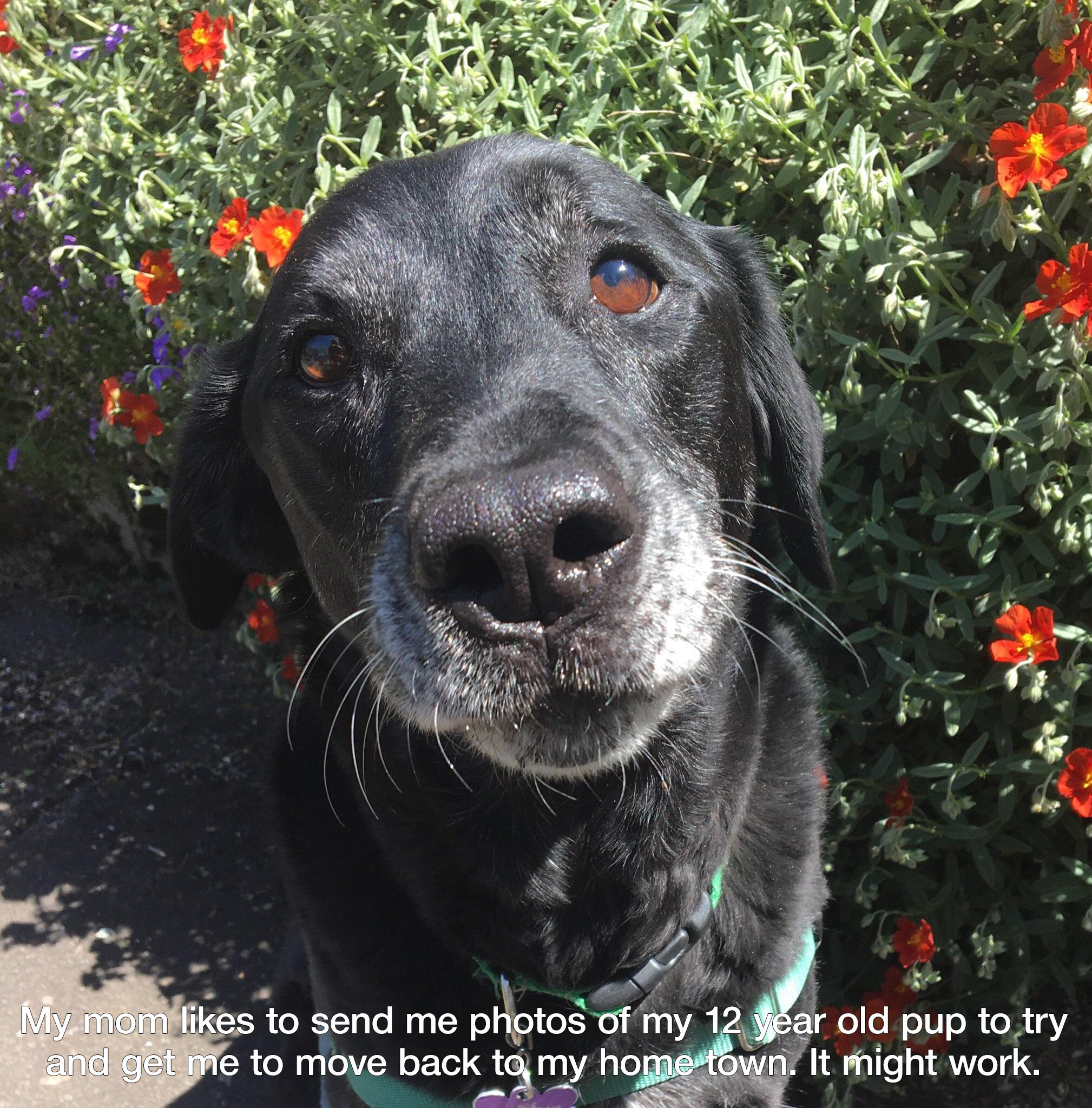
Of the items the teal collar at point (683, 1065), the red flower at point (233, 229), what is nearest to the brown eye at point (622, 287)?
the red flower at point (233, 229)

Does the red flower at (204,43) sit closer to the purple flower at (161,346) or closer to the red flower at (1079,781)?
the purple flower at (161,346)

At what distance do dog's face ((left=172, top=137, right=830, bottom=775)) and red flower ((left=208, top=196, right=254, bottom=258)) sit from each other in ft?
1.13

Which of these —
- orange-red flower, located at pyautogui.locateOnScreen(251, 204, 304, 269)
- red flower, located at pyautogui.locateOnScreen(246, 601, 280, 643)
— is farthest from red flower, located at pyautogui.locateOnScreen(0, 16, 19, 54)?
red flower, located at pyautogui.locateOnScreen(246, 601, 280, 643)

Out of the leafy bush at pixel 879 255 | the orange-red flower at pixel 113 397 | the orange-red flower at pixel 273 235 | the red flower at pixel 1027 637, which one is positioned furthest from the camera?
the orange-red flower at pixel 113 397

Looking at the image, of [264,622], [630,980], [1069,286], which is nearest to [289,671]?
[264,622]

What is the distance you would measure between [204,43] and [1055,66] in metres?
1.99

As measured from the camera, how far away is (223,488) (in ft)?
7.80

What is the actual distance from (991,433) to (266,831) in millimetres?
2976

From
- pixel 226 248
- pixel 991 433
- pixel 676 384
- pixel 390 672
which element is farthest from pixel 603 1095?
pixel 226 248

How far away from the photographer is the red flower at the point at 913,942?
241cm

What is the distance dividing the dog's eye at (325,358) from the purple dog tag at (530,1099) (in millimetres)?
1349

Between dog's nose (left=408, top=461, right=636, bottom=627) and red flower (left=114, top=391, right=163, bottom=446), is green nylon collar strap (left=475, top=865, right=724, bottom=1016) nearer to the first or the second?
dog's nose (left=408, top=461, right=636, bottom=627)

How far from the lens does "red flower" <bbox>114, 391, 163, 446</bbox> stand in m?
3.01

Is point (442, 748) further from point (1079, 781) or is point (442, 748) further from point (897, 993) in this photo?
point (897, 993)
